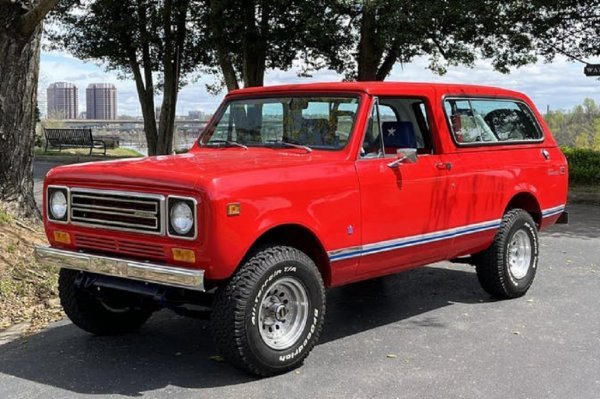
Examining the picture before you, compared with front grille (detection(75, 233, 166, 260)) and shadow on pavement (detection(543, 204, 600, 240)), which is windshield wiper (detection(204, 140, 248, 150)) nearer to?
front grille (detection(75, 233, 166, 260))

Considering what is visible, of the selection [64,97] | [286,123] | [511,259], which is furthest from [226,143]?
[64,97]

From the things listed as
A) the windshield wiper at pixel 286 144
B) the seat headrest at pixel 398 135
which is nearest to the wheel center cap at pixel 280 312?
the windshield wiper at pixel 286 144

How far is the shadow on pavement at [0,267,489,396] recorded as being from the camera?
168 inches

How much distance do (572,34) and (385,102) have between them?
12000 millimetres

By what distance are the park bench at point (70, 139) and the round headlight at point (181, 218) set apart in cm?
2221

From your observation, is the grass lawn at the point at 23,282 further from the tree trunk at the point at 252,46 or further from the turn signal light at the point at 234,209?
the tree trunk at the point at 252,46

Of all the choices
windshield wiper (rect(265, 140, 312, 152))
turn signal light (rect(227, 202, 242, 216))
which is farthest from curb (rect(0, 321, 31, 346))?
windshield wiper (rect(265, 140, 312, 152))

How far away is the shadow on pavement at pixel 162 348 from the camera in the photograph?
4262 millimetres

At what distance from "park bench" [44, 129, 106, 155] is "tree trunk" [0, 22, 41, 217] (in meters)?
18.5

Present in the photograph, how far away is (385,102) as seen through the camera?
539 centimetres

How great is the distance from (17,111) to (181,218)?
12.6ft

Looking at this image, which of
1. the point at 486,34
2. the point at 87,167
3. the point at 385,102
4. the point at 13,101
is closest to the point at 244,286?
the point at 87,167

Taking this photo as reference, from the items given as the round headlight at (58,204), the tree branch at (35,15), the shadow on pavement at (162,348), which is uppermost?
the tree branch at (35,15)

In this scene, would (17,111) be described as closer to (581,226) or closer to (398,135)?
(398,135)
